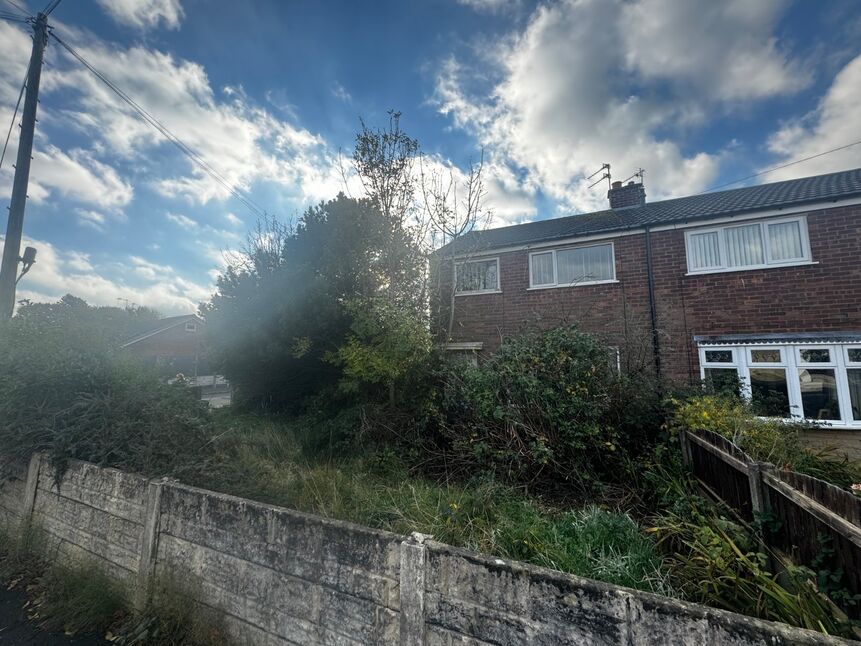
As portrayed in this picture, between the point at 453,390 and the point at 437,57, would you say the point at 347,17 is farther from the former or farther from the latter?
the point at 453,390

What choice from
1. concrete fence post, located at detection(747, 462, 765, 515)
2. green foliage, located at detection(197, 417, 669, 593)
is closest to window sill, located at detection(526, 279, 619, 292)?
green foliage, located at detection(197, 417, 669, 593)

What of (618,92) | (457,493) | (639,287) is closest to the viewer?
(457,493)

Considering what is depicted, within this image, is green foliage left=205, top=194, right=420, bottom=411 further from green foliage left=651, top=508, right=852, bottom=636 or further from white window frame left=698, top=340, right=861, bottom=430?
white window frame left=698, top=340, right=861, bottom=430

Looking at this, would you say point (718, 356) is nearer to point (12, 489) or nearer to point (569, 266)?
point (569, 266)

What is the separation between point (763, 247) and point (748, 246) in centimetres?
28

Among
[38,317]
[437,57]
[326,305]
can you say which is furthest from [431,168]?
[38,317]

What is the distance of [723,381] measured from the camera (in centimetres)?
754

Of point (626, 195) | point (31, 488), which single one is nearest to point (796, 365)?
point (626, 195)

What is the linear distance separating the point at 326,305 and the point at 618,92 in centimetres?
850

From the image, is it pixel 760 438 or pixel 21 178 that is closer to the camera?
pixel 760 438

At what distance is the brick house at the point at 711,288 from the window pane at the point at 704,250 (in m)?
0.03

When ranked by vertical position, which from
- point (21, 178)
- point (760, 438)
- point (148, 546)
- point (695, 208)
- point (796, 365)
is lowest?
point (148, 546)

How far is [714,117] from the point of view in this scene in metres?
8.84

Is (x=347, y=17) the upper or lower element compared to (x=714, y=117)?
upper
